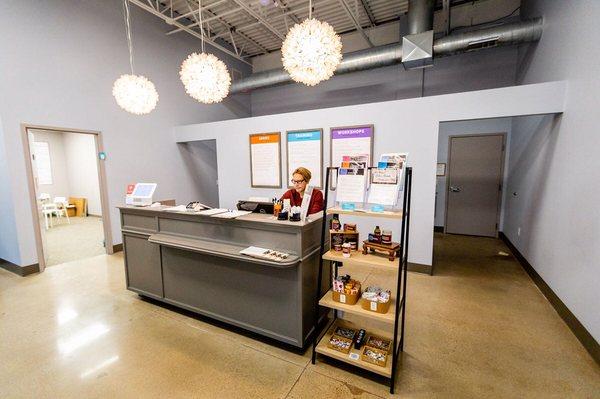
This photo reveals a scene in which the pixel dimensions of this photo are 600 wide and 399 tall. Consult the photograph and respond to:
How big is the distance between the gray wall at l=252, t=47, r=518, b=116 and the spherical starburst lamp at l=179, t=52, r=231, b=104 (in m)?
4.29

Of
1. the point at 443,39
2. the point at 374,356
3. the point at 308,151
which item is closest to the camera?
the point at 374,356

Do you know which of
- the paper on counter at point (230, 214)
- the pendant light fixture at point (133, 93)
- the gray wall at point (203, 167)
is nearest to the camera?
the paper on counter at point (230, 214)

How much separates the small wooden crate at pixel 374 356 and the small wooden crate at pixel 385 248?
729mm

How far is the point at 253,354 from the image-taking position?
221cm

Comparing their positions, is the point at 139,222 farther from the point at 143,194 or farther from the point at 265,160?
the point at 265,160

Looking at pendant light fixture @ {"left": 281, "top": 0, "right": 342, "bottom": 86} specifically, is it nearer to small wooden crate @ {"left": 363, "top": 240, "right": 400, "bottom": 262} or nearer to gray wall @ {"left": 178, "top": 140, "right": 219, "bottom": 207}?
small wooden crate @ {"left": 363, "top": 240, "right": 400, "bottom": 262}

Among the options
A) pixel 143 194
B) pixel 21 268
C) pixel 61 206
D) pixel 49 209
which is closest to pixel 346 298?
pixel 143 194

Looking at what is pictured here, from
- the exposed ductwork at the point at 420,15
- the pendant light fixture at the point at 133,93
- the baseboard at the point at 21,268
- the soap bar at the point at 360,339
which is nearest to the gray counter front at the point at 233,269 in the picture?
the soap bar at the point at 360,339

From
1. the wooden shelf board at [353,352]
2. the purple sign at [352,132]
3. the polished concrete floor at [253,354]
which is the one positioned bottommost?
the polished concrete floor at [253,354]

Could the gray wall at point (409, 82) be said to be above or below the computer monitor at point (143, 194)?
above

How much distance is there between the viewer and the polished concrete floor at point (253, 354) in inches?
72.9

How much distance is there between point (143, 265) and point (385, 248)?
2782 mm

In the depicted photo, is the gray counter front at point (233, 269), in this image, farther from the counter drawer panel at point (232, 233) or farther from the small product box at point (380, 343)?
the small product box at point (380, 343)

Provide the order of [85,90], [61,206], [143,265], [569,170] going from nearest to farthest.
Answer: [569,170]
[143,265]
[85,90]
[61,206]
